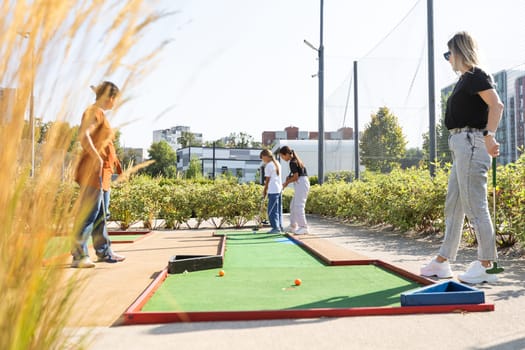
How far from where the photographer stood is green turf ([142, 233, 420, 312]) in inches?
125

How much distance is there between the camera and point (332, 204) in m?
12.9

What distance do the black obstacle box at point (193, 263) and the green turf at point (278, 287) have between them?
8 centimetres

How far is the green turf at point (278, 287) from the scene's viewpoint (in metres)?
3.18

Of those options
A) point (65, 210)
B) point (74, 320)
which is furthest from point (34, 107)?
point (74, 320)

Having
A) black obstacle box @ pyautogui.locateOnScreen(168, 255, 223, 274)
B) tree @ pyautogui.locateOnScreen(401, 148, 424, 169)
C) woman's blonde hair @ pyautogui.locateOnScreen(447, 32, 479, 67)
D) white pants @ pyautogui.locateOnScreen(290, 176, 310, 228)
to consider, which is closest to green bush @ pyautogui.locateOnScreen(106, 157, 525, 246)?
tree @ pyautogui.locateOnScreen(401, 148, 424, 169)

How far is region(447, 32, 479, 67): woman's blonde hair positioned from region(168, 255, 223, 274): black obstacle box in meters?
2.81

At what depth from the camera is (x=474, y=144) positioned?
12.5 ft

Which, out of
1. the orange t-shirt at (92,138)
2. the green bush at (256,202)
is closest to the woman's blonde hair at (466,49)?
the orange t-shirt at (92,138)

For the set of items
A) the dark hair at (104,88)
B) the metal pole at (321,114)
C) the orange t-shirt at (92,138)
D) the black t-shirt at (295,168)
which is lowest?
the orange t-shirt at (92,138)

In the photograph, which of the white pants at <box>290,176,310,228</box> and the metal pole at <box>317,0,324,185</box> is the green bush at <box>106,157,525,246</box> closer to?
the white pants at <box>290,176,310,228</box>

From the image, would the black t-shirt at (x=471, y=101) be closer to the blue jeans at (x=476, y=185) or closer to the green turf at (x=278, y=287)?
the blue jeans at (x=476, y=185)

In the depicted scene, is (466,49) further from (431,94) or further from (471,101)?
(431,94)

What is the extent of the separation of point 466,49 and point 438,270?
182 cm

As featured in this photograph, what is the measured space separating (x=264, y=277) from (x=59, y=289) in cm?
309
